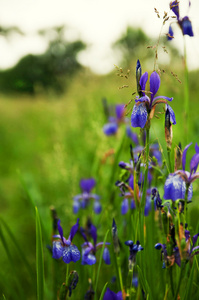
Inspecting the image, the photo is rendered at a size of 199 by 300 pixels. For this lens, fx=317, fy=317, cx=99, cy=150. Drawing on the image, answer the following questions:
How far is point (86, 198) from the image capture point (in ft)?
6.57

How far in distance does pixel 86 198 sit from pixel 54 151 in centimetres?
126

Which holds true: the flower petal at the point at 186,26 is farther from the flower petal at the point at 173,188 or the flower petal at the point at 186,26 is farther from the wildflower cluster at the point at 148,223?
the flower petal at the point at 173,188

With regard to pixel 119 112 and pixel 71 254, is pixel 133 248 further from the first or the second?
pixel 119 112

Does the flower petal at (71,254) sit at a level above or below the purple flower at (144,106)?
below

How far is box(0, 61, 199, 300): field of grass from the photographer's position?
6.15ft

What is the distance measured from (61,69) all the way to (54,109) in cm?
68

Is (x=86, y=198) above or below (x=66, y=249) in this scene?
above

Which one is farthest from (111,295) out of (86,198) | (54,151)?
(54,151)

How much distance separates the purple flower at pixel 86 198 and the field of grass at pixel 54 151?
0.05m

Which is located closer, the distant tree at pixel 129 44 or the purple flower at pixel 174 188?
the purple flower at pixel 174 188

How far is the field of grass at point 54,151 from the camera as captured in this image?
1874mm

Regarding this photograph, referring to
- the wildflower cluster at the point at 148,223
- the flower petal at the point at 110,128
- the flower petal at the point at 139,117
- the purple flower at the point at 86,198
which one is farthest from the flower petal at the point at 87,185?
the flower petal at the point at 139,117

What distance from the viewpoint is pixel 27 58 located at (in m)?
5.21

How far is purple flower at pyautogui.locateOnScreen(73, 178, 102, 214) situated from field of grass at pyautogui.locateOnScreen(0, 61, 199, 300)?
5 centimetres
